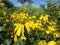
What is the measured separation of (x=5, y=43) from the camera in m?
Result: 1.67

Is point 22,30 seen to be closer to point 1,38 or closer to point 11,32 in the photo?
point 11,32

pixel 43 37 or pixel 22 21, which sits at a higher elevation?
pixel 22 21

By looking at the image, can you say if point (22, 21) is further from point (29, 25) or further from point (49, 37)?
point (49, 37)

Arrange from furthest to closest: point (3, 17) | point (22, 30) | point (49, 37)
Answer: point (49, 37)
point (3, 17)
point (22, 30)

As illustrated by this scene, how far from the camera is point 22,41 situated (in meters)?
1.62

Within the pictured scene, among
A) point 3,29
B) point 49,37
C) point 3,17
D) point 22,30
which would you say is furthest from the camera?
point 49,37

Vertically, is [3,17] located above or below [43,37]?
above

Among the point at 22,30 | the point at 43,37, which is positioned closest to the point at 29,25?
the point at 22,30

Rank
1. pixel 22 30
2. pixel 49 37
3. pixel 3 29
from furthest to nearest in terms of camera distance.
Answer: pixel 49 37 < pixel 3 29 < pixel 22 30

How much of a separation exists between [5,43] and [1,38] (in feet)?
0.16

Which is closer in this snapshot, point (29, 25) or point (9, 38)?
point (29, 25)

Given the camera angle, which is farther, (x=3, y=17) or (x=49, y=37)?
(x=49, y=37)

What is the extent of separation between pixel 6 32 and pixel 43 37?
395 millimetres

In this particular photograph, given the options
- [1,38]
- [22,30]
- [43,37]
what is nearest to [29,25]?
[22,30]
